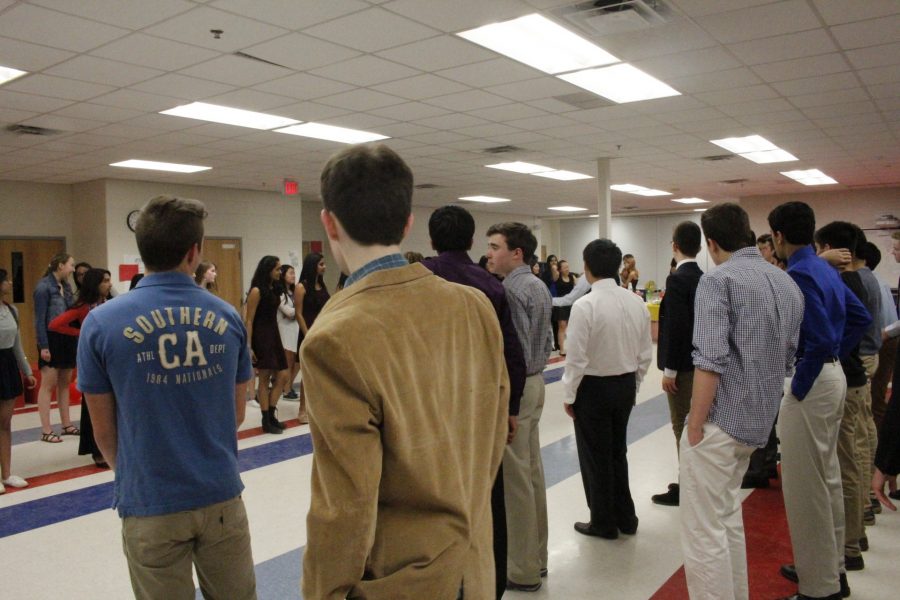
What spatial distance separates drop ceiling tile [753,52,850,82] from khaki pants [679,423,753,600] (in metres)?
4.08

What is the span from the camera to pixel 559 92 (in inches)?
231

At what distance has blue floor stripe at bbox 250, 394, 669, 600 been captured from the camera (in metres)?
2.95

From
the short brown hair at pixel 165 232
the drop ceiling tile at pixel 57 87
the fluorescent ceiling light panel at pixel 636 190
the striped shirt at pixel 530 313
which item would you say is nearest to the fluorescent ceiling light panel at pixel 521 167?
the fluorescent ceiling light panel at pixel 636 190

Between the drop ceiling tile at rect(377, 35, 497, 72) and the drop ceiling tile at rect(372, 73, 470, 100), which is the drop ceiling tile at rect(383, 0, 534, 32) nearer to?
the drop ceiling tile at rect(377, 35, 497, 72)

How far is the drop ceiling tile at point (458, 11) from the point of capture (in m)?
3.81

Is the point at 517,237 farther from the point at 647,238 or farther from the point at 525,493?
the point at 647,238

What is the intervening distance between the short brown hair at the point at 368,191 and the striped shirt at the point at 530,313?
187 cm

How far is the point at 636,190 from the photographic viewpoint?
46.1ft

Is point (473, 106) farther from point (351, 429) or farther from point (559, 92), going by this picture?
point (351, 429)

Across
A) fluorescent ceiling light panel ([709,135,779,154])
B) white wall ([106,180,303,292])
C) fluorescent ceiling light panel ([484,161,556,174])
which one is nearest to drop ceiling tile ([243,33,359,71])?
fluorescent ceiling light panel ([484,161,556,174])

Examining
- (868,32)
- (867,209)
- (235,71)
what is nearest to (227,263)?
(235,71)

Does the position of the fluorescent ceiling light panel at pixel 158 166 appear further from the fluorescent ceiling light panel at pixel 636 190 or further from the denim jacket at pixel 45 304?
the fluorescent ceiling light panel at pixel 636 190

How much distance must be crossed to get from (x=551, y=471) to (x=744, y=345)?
8.32 feet

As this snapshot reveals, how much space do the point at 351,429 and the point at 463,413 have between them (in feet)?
0.81
